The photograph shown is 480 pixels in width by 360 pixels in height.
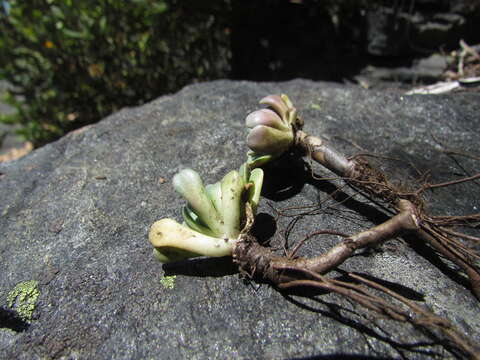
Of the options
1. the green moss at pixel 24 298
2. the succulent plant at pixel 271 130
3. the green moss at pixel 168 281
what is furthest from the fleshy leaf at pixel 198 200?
the green moss at pixel 24 298

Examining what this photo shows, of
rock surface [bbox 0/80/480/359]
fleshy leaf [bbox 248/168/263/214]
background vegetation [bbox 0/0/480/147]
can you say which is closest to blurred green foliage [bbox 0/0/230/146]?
background vegetation [bbox 0/0/480/147]

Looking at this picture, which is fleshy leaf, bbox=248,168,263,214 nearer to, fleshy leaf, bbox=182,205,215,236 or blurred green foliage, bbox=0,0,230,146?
fleshy leaf, bbox=182,205,215,236

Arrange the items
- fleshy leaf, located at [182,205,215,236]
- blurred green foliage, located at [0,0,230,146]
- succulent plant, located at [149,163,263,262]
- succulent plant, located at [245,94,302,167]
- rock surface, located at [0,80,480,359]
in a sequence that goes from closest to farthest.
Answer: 1. rock surface, located at [0,80,480,359]
2. succulent plant, located at [149,163,263,262]
3. fleshy leaf, located at [182,205,215,236]
4. succulent plant, located at [245,94,302,167]
5. blurred green foliage, located at [0,0,230,146]

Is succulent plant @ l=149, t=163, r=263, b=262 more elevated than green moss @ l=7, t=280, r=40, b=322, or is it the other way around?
succulent plant @ l=149, t=163, r=263, b=262

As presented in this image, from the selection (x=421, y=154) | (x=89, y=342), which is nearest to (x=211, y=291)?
(x=89, y=342)

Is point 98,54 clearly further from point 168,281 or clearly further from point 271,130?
point 168,281

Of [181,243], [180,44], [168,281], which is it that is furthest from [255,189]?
[180,44]

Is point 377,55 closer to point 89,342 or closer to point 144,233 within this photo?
point 144,233
